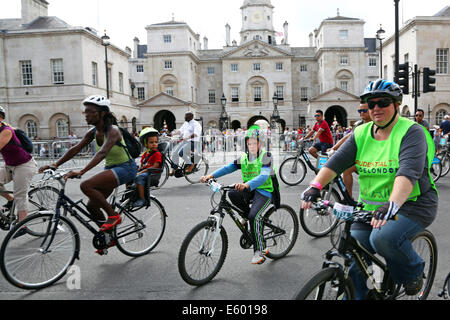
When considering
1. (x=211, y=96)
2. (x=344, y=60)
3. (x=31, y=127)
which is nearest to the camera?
(x=31, y=127)

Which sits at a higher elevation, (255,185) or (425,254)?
(255,185)

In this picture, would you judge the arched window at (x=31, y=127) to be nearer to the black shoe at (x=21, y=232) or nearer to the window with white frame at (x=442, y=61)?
the black shoe at (x=21, y=232)

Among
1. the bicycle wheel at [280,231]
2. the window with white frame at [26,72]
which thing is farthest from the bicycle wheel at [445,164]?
the window with white frame at [26,72]

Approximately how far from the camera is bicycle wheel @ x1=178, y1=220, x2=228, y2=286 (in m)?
3.93

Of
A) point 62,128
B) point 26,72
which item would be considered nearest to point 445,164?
point 62,128

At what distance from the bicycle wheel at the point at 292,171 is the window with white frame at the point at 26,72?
31.8m

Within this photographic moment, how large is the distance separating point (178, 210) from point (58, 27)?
32620mm

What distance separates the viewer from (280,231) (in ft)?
16.1

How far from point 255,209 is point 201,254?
0.82 m

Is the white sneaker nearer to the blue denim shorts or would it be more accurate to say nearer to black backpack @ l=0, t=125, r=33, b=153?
the blue denim shorts

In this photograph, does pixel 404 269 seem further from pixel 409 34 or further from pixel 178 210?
pixel 409 34

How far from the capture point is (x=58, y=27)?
34.7 meters

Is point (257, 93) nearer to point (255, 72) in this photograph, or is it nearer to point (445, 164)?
point (255, 72)

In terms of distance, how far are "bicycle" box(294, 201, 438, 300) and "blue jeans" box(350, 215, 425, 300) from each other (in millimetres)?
66
